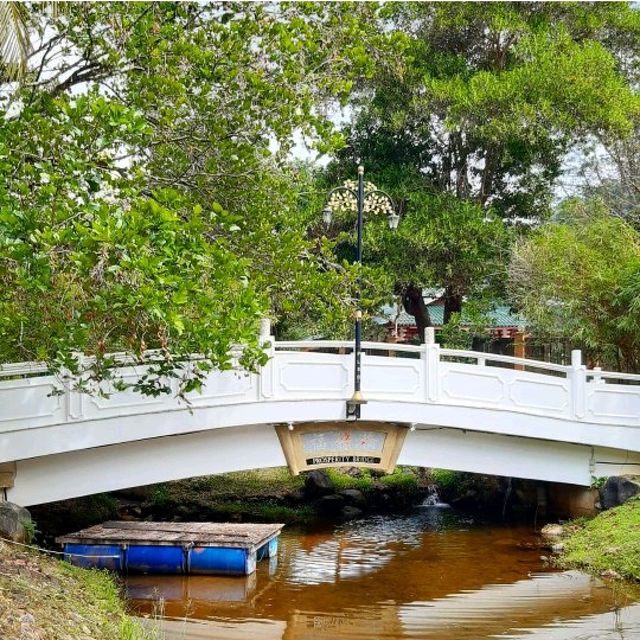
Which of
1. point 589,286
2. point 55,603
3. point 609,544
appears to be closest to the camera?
point 55,603

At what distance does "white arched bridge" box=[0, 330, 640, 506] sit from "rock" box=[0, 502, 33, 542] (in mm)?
577

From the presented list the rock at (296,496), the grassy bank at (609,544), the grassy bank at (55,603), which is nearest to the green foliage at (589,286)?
the grassy bank at (609,544)

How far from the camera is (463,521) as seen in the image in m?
14.9

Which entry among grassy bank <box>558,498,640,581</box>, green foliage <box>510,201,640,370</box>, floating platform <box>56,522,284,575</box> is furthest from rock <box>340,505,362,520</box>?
green foliage <box>510,201,640,370</box>


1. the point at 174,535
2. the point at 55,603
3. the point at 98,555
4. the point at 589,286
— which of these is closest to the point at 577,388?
the point at 589,286

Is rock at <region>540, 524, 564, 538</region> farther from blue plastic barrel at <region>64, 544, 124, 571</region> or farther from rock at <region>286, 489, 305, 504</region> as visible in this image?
blue plastic barrel at <region>64, 544, 124, 571</region>

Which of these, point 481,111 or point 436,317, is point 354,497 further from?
point 436,317

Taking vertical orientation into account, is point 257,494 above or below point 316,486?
below

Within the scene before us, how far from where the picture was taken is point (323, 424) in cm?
1237

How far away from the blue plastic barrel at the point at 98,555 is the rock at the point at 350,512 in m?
5.41

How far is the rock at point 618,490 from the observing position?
496 inches

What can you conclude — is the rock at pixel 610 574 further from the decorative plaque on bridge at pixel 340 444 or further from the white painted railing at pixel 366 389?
the decorative plaque on bridge at pixel 340 444

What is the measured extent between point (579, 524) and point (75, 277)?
8.95 m

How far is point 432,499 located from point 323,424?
5.72 meters
